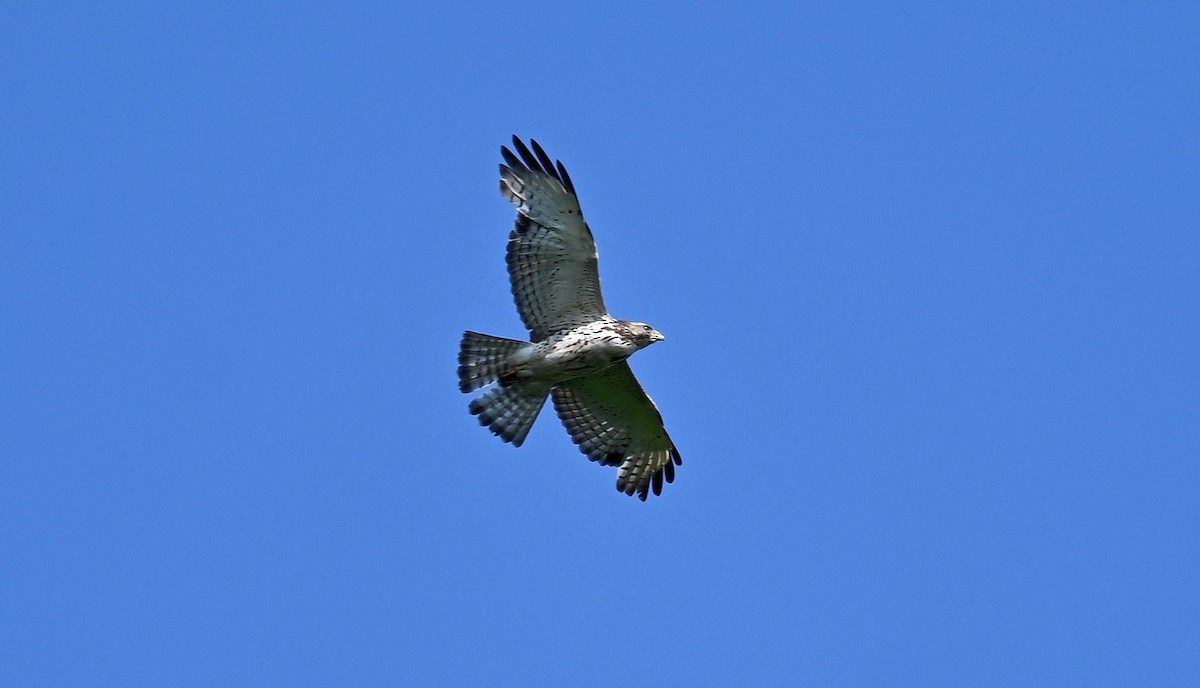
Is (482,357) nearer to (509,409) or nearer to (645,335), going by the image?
(509,409)

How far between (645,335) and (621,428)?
204 centimetres

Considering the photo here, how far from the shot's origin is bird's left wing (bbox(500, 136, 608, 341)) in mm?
17266

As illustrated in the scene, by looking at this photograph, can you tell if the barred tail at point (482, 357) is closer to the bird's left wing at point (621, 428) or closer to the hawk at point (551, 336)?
the hawk at point (551, 336)

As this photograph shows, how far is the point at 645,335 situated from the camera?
56.9 ft

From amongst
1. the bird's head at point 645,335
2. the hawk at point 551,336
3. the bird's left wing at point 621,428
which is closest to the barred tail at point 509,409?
the hawk at point 551,336

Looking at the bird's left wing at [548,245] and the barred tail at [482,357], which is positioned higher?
the bird's left wing at [548,245]

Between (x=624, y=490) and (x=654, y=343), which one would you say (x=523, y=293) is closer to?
(x=654, y=343)

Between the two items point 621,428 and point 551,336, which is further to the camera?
point 621,428

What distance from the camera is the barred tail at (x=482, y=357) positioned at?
17844mm

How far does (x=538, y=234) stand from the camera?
17.4 metres

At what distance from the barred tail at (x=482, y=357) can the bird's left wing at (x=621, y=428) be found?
0.88 metres

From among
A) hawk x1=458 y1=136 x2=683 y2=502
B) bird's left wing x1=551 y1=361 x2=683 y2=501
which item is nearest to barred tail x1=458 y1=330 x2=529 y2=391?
hawk x1=458 y1=136 x2=683 y2=502

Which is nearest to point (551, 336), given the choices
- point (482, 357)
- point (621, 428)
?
point (482, 357)

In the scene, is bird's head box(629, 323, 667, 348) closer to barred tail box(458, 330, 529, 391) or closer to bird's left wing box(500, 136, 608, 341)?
bird's left wing box(500, 136, 608, 341)
